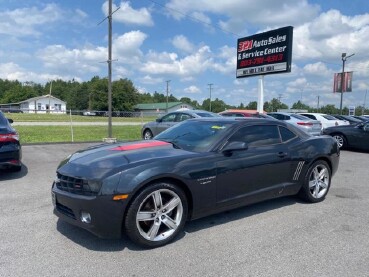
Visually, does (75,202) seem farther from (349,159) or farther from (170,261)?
(349,159)

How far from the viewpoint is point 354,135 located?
499 inches

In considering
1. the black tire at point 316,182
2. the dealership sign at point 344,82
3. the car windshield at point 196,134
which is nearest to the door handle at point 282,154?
the black tire at point 316,182

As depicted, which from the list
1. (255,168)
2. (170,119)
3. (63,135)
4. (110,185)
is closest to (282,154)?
(255,168)

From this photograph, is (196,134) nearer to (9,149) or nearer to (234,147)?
(234,147)

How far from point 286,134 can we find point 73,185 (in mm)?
3328

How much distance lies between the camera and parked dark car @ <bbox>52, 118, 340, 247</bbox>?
132 inches

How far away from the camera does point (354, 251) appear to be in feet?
11.5

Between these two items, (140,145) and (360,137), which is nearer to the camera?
(140,145)

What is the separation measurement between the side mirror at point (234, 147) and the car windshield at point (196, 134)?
0.73ft

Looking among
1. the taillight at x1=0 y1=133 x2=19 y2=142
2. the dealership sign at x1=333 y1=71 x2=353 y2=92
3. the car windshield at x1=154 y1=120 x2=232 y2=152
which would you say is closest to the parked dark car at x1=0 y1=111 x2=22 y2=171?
the taillight at x1=0 y1=133 x2=19 y2=142

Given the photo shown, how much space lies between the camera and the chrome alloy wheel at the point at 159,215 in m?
3.54

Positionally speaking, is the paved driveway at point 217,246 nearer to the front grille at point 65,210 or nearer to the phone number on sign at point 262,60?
the front grille at point 65,210

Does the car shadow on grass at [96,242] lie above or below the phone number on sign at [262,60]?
below

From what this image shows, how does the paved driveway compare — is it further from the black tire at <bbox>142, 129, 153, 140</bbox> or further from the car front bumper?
the black tire at <bbox>142, 129, 153, 140</bbox>
